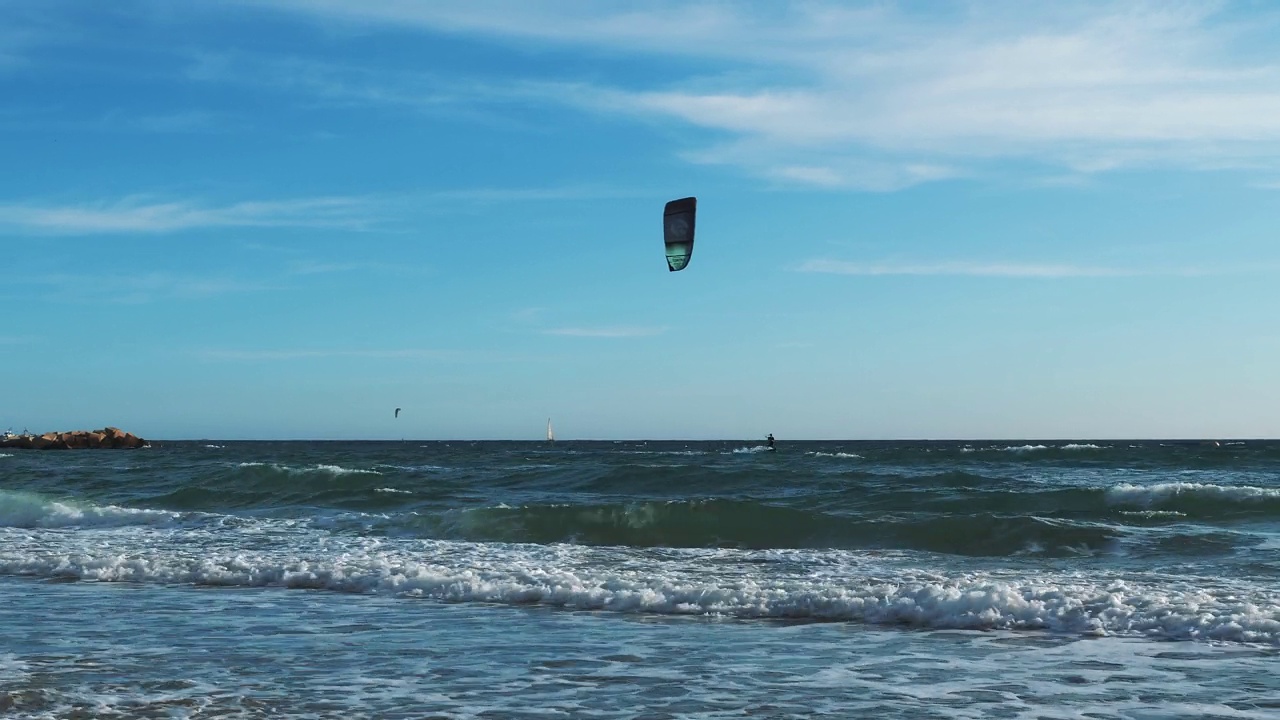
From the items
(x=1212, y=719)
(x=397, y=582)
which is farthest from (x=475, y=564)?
(x=1212, y=719)

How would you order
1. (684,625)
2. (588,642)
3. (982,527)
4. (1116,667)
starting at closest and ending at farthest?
(1116,667), (588,642), (684,625), (982,527)

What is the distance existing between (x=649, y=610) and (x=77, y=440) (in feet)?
273

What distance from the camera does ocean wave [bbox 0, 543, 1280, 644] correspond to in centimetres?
844

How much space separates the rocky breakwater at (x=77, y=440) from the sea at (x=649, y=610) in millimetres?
68394

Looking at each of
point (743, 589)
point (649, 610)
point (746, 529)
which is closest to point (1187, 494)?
point (746, 529)

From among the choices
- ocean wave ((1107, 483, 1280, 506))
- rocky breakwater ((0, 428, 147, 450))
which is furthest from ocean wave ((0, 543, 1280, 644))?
rocky breakwater ((0, 428, 147, 450))

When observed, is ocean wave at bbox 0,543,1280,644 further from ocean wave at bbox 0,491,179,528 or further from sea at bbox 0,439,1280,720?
ocean wave at bbox 0,491,179,528

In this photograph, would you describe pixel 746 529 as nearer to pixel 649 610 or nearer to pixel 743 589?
pixel 743 589

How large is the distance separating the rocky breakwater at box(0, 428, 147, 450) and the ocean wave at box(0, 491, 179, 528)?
66.5 m

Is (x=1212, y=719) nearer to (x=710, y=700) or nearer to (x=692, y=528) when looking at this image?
(x=710, y=700)

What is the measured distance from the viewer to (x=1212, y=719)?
18.3ft

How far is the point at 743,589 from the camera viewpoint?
977 cm

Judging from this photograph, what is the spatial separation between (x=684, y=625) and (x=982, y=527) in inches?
282

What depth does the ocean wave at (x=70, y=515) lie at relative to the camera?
17297 millimetres
